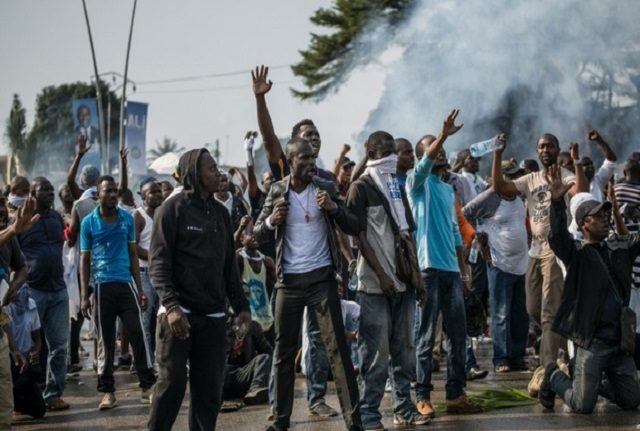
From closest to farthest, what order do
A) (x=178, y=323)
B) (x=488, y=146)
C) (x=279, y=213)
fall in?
(x=178, y=323)
(x=279, y=213)
(x=488, y=146)

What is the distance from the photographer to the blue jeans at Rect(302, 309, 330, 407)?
28.2 ft

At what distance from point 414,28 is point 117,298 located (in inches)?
742

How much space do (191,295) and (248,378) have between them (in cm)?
310

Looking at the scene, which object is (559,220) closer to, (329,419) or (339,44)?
(329,419)

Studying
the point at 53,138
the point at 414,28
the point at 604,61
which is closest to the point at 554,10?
the point at 604,61

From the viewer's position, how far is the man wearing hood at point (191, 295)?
6613 millimetres

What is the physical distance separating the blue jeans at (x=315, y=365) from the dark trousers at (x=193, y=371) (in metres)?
1.76

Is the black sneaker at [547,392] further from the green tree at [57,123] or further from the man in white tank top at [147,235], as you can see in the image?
the green tree at [57,123]

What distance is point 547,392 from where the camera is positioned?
8.72m

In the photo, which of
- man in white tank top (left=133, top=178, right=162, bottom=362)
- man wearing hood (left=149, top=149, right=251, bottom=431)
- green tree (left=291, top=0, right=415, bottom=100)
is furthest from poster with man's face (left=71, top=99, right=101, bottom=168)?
man wearing hood (left=149, top=149, right=251, bottom=431)

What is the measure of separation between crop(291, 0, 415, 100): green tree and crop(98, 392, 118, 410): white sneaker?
21.1 m

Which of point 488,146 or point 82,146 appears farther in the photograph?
point 82,146

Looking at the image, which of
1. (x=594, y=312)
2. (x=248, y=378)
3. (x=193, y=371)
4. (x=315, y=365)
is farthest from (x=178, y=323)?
(x=594, y=312)

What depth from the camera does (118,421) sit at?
9.12 m
